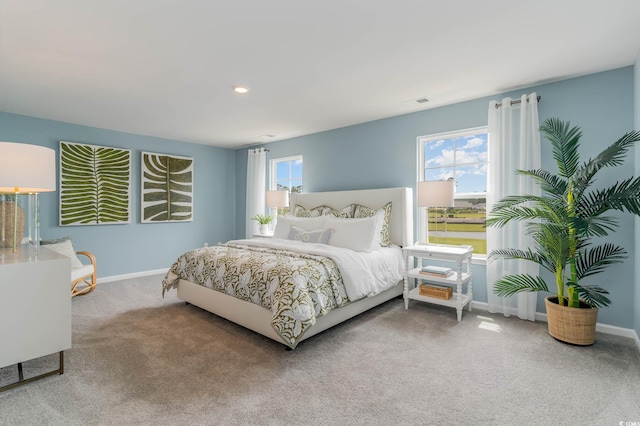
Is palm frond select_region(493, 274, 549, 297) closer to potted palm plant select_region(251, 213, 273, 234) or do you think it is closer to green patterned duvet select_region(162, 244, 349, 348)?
green patterned duvet select_region(162, 244, 349, 348)

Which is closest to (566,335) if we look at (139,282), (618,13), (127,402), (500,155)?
(500,155)

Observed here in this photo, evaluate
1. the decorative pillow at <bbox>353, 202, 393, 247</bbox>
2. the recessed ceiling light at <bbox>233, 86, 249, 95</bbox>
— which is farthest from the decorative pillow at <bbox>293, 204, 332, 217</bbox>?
the recessed ceiling light at <bbox>233, 86, 249, 95</bbox>

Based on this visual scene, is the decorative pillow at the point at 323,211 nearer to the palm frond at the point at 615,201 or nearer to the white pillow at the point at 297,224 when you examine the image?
the white pillow at the point at 297,224

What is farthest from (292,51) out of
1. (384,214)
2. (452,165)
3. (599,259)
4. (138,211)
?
(138,211)

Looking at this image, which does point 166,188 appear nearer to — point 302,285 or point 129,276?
point 129,276

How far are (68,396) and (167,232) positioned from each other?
13.0 feet

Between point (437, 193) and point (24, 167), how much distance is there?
358 centimetres

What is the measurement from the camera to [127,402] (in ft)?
6.07

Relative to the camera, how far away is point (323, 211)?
4691mm

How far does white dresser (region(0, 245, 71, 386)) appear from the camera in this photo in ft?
6.25

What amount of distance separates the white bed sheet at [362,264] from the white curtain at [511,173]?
1.03m

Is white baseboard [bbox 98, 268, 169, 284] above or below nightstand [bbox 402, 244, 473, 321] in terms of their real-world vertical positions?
below

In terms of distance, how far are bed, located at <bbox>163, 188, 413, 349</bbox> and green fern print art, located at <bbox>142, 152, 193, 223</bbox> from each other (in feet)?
6.84

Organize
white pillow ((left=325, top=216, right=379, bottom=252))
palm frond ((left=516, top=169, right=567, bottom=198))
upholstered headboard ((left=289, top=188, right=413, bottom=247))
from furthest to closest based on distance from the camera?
upholstered headboard ((left=289, top=188, right=413, bottom=247)), white pillow ((left=325, top=216, right=379, bottom=252)), palm frond ((left=516, top=169, right=567, bottom=198))
